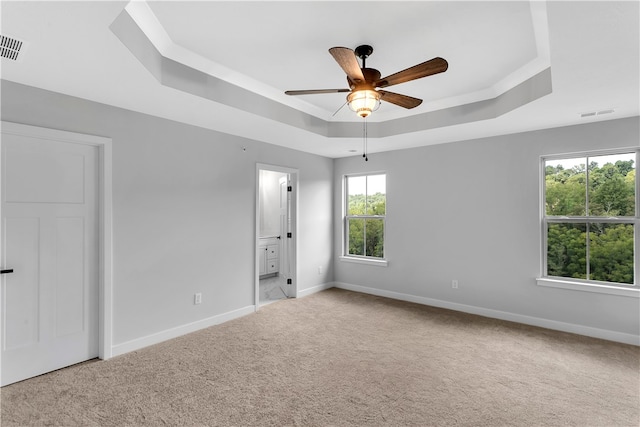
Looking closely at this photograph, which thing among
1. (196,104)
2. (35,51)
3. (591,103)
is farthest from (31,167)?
(591,103)

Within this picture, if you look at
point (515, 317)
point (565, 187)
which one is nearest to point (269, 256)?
point (515, 317)

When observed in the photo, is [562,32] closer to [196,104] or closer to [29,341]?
[196,104]

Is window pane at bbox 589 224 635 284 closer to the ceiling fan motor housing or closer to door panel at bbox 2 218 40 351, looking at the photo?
the ceiling fan motor housing

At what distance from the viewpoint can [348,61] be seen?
2029mm

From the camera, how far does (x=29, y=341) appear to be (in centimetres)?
263

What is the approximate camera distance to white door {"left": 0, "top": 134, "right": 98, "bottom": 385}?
2535 millimetres

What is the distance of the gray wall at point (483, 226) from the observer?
141 inches

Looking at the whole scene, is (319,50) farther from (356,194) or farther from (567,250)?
(567,250)

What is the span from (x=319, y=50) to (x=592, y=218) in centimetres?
353

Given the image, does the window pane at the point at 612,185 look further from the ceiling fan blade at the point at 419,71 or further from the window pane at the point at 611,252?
the ceiling fan blade at the point at 419,71

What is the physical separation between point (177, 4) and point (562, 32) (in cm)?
228

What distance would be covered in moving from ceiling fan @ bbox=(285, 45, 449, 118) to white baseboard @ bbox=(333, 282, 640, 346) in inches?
122

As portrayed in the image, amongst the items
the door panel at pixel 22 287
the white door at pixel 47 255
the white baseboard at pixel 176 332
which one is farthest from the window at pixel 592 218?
the door panel at pixel 22 287

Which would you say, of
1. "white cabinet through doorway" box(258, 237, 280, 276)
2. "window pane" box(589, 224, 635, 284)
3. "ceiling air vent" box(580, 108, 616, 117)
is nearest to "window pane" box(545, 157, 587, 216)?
"window pane" box(589, 224, 635, 284)
